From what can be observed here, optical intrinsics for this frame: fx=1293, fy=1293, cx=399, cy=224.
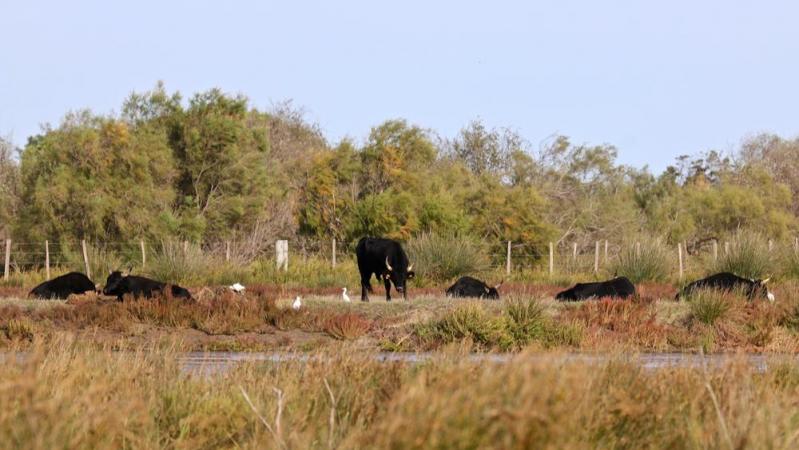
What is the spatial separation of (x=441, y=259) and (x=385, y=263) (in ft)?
23.3

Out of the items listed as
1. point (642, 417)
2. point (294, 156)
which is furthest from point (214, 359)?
point (294, 156)

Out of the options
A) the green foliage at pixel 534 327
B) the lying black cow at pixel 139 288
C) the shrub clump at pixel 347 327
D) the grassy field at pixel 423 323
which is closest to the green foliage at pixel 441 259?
the lying black cow at pixel 139 288

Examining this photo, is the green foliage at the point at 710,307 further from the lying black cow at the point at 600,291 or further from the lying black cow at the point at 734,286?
the lying black cow at the point at 600,291

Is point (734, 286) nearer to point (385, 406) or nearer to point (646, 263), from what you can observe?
point (646, 263)

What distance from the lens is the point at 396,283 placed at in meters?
28.0

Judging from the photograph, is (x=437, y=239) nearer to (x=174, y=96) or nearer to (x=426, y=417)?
(x=174, y=96)

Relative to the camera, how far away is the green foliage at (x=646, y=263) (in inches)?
1352

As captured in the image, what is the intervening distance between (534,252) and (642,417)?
38047mm

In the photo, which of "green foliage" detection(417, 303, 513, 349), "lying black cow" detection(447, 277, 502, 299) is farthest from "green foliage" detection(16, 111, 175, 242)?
"green foliage" detection(417, 303, 513, 349)

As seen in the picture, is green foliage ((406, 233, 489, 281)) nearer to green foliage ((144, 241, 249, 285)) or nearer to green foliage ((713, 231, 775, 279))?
green foliage ((144, 241, 249, 285))

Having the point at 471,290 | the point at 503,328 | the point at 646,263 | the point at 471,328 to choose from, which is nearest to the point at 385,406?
the point at 471,328

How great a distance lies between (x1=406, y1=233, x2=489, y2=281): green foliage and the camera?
113 feet

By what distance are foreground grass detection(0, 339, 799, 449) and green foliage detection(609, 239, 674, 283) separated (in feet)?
76.0

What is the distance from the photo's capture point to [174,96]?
4653cm
